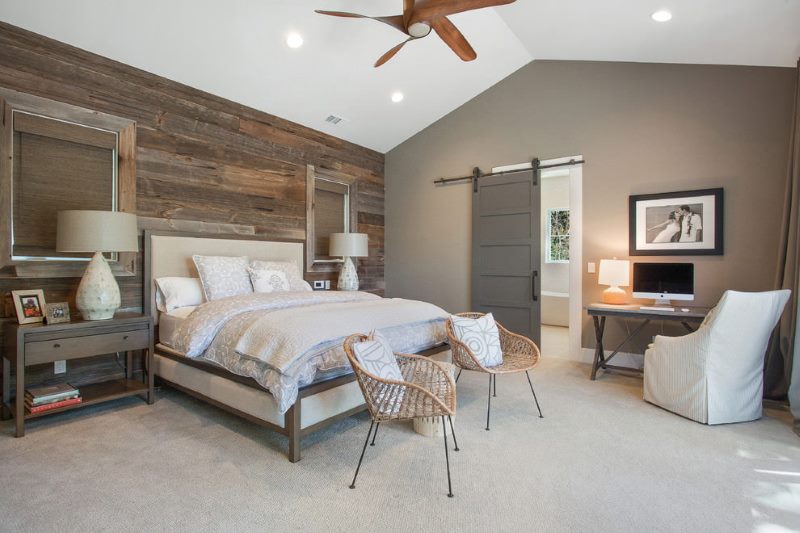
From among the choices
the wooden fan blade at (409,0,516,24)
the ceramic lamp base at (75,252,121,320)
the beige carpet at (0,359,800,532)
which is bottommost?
the beige carpet at (0,359,800,532)

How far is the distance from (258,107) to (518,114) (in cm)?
304

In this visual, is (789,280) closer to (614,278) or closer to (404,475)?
(614,278)

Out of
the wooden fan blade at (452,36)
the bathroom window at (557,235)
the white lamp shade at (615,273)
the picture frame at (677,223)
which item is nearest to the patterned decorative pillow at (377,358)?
the wooden fan blade at (452,36)

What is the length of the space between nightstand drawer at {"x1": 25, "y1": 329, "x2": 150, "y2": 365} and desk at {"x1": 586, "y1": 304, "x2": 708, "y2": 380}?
3900 mm

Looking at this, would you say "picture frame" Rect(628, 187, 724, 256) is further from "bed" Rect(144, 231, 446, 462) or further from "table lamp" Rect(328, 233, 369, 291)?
"table lamp" Rect(328, 233, 369, 291)

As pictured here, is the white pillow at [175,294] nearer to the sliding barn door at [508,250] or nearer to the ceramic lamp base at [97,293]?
the ceramic lamp base at [97,293]

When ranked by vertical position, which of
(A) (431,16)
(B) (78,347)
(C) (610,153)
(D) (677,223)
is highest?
(A) (431,16)

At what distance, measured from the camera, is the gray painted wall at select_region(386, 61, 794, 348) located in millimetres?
3717

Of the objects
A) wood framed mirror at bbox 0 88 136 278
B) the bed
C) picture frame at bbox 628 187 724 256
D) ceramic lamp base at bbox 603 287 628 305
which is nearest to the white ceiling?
wood framed mirror at bbox 0 88 136 278

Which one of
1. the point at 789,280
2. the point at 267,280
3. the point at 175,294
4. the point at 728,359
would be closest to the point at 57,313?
the point at 175,294

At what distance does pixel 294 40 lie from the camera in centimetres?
372

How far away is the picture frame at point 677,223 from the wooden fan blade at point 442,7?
263 centimetres

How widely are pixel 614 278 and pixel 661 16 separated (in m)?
2.23

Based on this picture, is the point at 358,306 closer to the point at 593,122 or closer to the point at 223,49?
the point at 223,49
